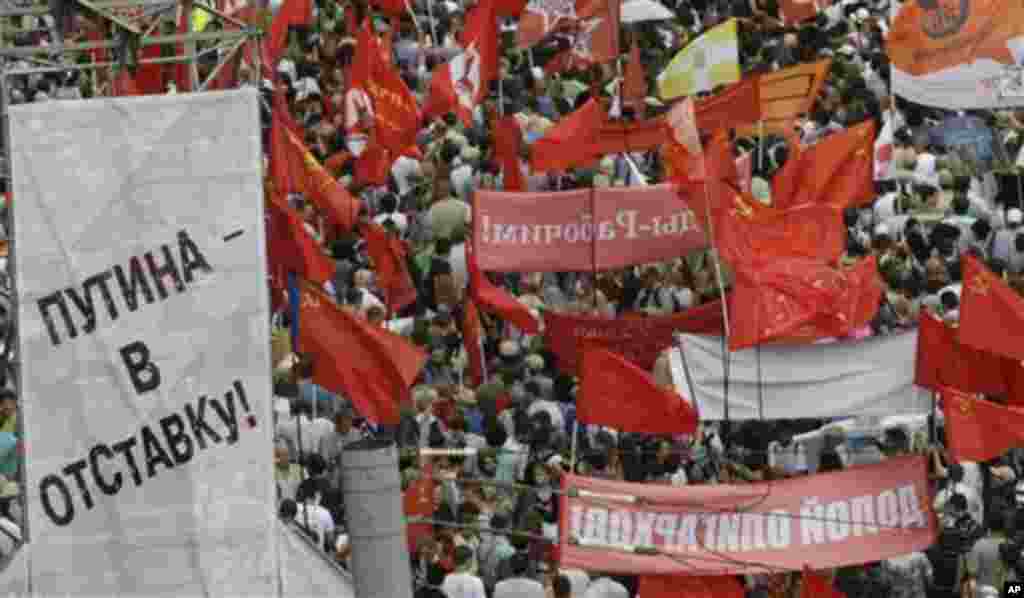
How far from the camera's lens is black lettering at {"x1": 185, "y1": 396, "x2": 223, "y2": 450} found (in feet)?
51.4

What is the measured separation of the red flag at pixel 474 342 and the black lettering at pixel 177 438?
7678 millimetres

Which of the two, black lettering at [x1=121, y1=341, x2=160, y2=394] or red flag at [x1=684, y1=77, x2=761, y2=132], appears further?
red flag at [x1=684, y1=77, x2=761, y2=132]

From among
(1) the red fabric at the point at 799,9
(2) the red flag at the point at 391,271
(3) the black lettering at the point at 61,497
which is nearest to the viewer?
(3) the black lettering at the point at 61,497

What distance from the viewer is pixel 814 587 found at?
18953 mm

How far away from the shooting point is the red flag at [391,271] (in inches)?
947

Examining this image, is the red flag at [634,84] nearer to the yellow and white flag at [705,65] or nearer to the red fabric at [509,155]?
the yellow and white flag at [705,65]

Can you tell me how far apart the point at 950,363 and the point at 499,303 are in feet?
13.2

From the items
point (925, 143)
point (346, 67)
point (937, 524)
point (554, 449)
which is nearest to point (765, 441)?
point (554, 449)

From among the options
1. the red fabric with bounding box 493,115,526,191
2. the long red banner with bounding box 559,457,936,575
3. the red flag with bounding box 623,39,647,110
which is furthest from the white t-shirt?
the red flag with bounding box 623,39,647,110

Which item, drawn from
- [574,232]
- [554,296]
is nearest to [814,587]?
[574,232]

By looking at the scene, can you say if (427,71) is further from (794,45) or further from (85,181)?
(85,181)

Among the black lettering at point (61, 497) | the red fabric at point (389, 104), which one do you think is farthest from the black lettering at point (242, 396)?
the red fabric at point (389, 104)

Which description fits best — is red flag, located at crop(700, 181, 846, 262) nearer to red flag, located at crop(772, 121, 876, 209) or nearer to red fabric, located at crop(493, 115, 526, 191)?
red flag, located at crop(772, 121, 876, 209)

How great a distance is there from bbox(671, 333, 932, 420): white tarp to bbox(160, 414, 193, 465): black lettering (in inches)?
221
